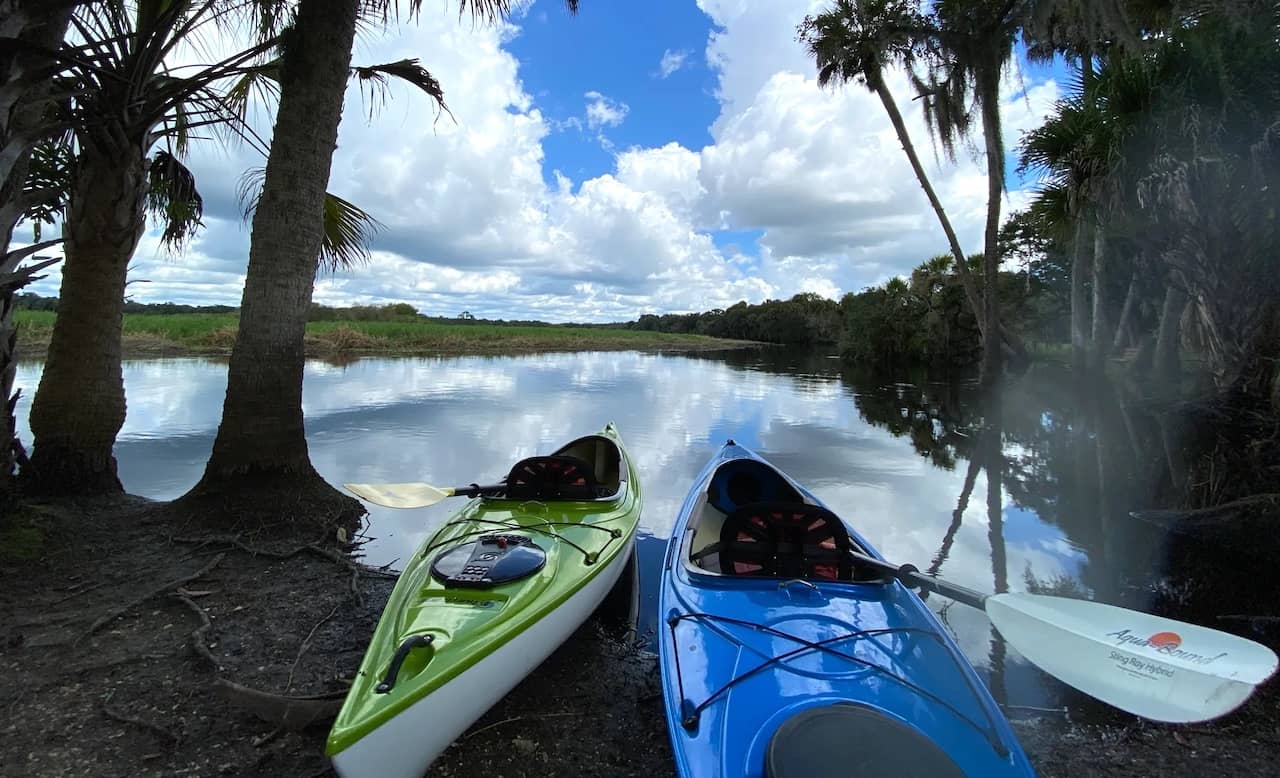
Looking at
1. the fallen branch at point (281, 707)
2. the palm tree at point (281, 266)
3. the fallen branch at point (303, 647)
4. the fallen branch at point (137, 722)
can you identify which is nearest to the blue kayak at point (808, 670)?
the fallen branch at point (281, 707)

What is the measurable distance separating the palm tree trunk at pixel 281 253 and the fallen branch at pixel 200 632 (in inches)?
56.7

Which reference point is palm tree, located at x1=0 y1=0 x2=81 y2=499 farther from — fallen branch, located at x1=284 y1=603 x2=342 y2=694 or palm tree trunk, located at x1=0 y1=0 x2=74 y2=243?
fallen branch, located at x1=284 y1=603 x2=342 y2=694

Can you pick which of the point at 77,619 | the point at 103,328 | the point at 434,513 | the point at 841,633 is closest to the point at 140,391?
the point at 103,328

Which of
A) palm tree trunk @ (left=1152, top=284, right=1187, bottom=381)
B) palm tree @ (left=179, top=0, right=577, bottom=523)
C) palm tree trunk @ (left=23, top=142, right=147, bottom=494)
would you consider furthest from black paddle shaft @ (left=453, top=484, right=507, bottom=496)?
palm tree trunk @ (left=1152, top=284, right=1187, bottom=381)

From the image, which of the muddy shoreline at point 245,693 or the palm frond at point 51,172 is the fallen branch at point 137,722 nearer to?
the muddy shoreline at point 245,693

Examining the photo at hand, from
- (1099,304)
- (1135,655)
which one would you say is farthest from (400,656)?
(1099,304)

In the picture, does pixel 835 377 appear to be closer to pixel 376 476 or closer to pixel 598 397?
pixel 598 397

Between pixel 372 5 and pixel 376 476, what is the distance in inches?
215

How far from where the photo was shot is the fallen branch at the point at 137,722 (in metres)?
2.56

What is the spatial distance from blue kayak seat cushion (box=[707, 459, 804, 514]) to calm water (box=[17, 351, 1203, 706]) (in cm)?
84

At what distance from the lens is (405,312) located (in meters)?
60.2

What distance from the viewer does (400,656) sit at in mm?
2506

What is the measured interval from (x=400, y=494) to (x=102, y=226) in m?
3.50

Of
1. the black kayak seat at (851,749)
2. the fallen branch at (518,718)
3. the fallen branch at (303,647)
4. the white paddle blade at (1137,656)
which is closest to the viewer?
the black kayak seat at (851,749)
